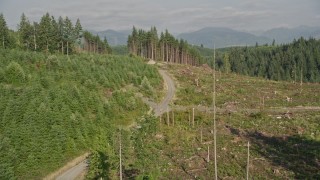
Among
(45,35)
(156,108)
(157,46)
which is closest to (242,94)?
(156,108)

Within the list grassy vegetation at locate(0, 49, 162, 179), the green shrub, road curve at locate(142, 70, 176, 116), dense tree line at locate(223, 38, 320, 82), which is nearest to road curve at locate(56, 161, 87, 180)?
grassy vegetation at locate(0, 49, 162, 179)

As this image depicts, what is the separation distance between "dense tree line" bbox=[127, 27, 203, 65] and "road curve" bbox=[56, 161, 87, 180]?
98832 millimetres

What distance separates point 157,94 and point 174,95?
4096mm

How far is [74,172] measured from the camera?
38844mm

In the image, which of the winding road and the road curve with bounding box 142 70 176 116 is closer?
the winding road

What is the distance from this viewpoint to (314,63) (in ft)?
573

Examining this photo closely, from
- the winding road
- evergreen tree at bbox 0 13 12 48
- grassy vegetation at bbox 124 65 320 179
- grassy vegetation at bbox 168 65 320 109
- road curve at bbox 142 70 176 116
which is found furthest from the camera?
evergreen tree at bbox 0 13 12 48

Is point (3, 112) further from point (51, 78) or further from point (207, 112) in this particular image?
point (207, 112)

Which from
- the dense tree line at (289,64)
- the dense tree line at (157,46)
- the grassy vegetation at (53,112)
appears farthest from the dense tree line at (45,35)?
the dense tree line at (289,64)

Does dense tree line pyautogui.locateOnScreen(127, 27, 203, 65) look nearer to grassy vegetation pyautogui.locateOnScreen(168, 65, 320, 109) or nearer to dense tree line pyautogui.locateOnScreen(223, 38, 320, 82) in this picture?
dense tree line pyautogui.locateOnScreen(223, 38, 320, 82)

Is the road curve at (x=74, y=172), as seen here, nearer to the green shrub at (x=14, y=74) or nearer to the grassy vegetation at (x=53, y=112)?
the grassy vegetation at (x=53, y=112)

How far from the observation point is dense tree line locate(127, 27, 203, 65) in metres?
139

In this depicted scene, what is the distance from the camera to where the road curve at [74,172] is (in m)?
37.5

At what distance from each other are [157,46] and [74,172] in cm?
10618
